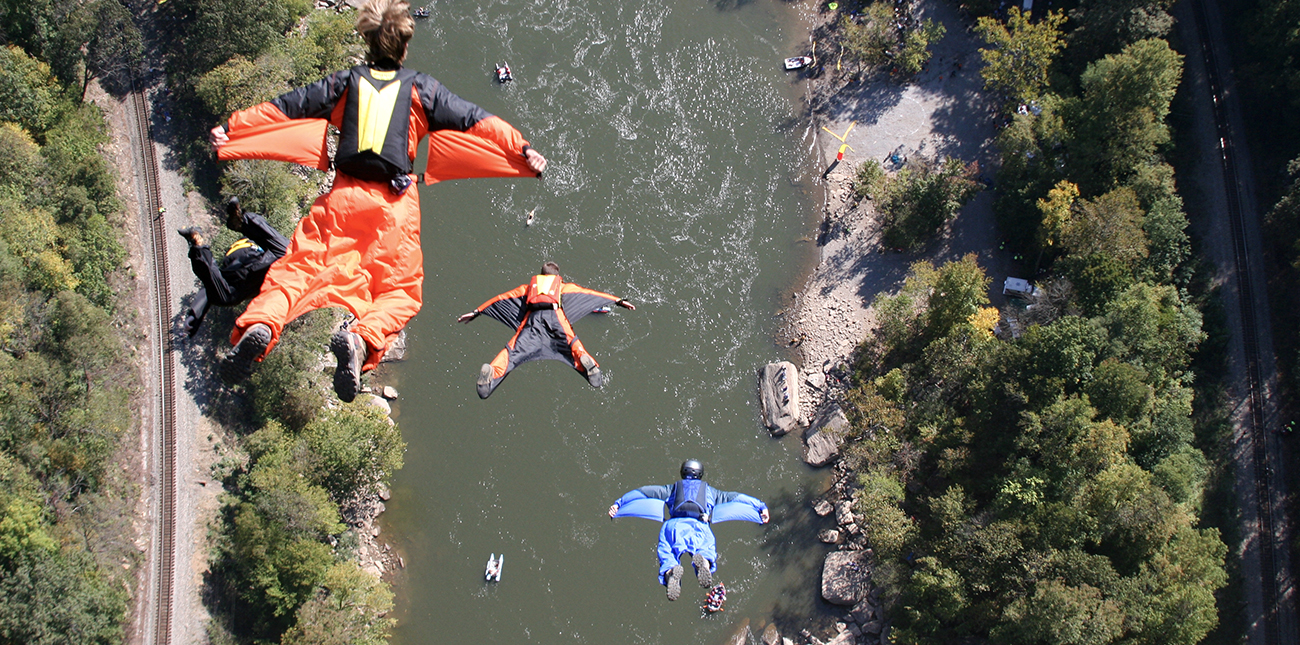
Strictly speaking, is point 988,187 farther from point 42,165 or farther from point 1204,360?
point 42,165

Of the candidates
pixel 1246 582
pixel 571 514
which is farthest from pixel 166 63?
pixel 1246 582

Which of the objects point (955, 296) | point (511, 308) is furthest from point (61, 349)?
point (955, 296)

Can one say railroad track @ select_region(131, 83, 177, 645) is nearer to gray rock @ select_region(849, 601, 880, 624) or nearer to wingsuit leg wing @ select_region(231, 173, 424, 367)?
wingsuit leg wing @ select_region(231, 173, 424, 367)

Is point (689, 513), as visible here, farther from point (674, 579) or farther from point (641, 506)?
point (674, 579)

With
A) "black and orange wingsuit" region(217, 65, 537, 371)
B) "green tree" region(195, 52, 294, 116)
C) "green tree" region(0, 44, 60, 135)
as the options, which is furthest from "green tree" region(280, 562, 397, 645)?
"green tree" region(0, 44, 60, 135)

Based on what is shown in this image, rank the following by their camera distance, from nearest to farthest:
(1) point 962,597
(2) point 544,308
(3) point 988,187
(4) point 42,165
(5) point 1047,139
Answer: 1. (2) point 544,308
2. (1) point 962,597
3. (4) point 42,165
4. (5) point 1047,139
5. (3) point 988,187

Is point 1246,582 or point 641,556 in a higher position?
point 1246,582
